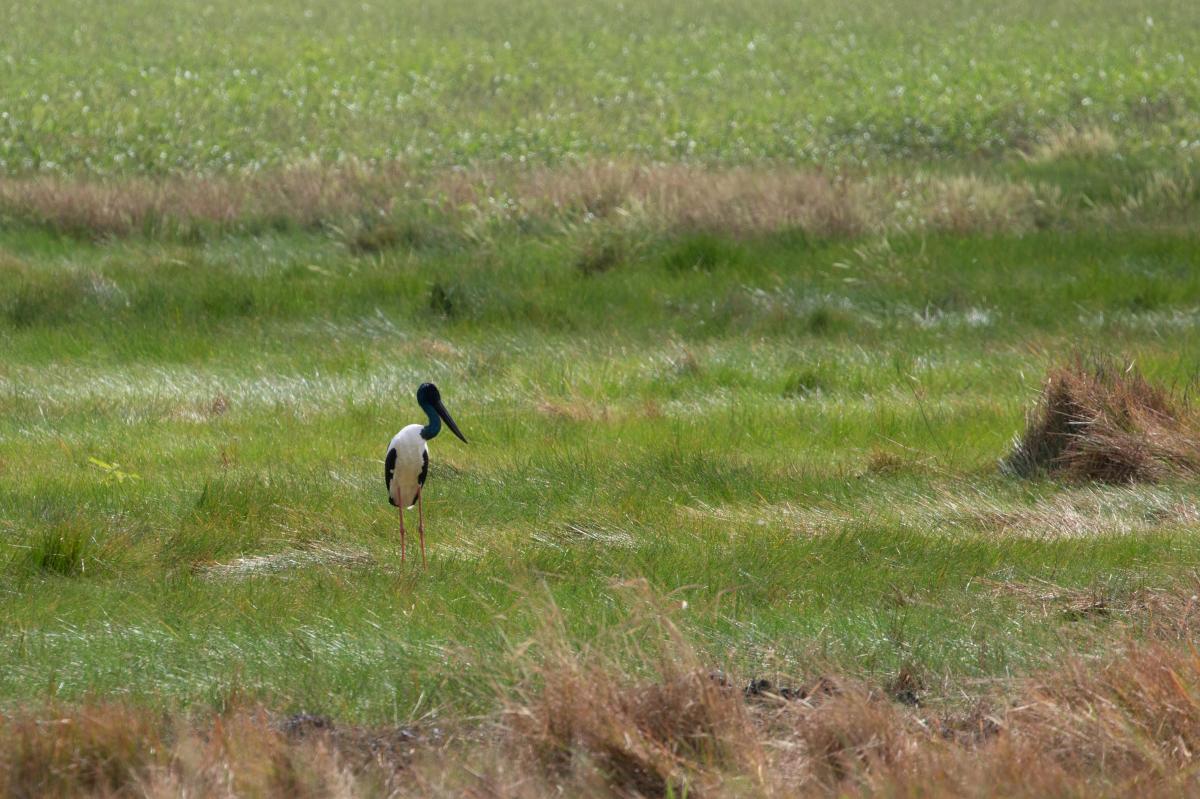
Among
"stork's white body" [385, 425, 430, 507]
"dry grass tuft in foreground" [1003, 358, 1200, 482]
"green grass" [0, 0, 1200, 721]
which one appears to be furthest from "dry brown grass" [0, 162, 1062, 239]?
"stork's white body" [385, 425, 430, 507]

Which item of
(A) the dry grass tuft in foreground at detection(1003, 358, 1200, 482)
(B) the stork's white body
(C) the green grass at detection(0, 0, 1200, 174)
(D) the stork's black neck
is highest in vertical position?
(D) the stork's black neck

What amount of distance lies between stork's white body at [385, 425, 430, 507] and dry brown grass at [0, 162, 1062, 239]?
8017 millimetres

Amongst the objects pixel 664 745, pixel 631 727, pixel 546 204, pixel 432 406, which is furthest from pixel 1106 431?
pixel 546 204

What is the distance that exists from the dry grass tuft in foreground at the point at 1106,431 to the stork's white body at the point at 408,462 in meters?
3.50

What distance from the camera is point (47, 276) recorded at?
554 inches

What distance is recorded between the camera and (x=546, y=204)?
56.3ft

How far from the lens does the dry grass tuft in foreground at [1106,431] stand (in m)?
8.27

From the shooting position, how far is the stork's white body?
6902 mm

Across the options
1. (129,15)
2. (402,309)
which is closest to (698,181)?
(402,309)

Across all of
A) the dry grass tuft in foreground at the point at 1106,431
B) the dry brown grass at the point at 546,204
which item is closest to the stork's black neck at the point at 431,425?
the dry grass tuft in foreground at the point at 1106,431

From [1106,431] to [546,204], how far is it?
968cm

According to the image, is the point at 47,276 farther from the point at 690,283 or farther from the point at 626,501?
the point at 626,501

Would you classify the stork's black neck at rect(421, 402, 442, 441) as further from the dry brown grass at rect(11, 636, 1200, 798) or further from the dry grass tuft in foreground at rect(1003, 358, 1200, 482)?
the dry grass tuft in foreground at rect(1003, 358, 1200, 482)

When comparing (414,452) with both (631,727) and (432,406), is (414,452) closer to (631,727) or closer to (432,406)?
(432,406)
